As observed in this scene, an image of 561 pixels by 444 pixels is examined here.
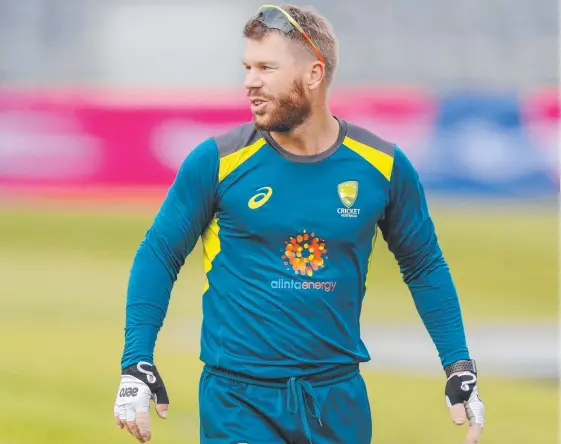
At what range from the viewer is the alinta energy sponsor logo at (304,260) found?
13.7 ft

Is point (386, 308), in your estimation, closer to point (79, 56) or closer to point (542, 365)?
point (542, 365)

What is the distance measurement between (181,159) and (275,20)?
57.9 feet

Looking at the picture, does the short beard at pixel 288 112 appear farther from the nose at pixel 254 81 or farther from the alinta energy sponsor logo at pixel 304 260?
the alinta energy sponsor logo at pixel 304 260

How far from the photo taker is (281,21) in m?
4.16

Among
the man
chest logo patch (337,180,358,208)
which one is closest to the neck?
the man

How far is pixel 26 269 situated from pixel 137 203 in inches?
235

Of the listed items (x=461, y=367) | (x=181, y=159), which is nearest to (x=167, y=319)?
(x=461, y=367)

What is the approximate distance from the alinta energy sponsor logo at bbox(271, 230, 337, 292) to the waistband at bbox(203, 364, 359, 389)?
0.92 ft

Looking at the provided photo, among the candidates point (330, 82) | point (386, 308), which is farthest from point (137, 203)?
point (330, 82)

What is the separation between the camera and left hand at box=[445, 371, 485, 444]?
4.32 meters

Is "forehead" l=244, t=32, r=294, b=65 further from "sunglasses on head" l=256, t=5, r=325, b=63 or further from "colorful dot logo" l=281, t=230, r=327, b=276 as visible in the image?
"colorful dot logo" l=281, t=230, r=327, b=276

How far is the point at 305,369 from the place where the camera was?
418 centimetres

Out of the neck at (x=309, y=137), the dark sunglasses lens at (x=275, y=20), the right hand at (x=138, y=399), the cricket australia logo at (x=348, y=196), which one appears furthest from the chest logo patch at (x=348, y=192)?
the right hand at (x=138, y=399)

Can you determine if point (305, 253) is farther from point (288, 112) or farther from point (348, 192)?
point (288, 112)
